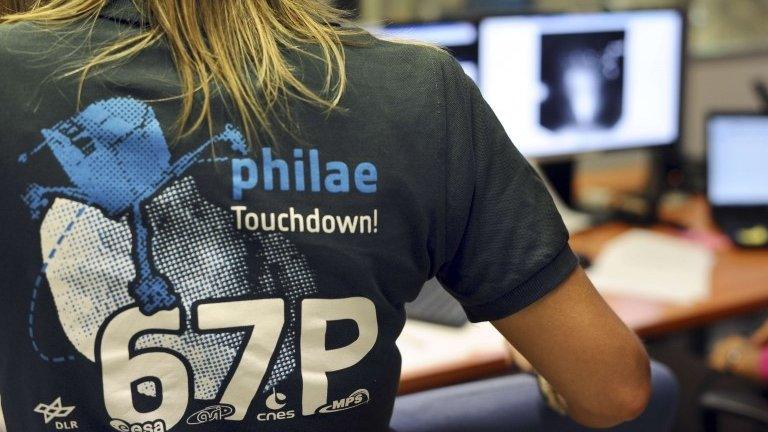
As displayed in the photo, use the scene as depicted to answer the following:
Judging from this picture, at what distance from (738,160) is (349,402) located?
4.48ft

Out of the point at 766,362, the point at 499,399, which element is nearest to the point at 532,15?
the point at 766,362

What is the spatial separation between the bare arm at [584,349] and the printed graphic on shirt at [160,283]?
18 cm

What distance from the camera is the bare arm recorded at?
0.86 meters

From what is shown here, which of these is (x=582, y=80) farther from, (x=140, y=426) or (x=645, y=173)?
(x=140, y=426)

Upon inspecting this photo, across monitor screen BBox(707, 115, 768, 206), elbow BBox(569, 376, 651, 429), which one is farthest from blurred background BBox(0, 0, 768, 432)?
elbow BBox(569, 376, 651, 429)

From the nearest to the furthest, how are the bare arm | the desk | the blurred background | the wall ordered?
the bare arm
the desk
the blurred background
the wall

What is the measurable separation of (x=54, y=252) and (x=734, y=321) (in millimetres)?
2147

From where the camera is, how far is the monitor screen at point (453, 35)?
176cm

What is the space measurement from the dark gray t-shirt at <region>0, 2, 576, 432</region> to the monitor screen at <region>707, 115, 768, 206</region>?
1222mm

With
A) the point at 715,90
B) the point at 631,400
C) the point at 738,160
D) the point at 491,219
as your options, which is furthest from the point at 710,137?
the point at 491,219

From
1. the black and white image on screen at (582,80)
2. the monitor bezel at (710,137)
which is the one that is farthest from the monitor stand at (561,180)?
the monitor bezel at (710,137)

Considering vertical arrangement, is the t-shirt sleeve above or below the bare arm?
above

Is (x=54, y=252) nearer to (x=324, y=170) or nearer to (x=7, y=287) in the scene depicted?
(x=7, y=287)

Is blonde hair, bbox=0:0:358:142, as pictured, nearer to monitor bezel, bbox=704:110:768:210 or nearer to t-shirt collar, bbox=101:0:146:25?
t-shirt collar, bbox=101:0:146:25
